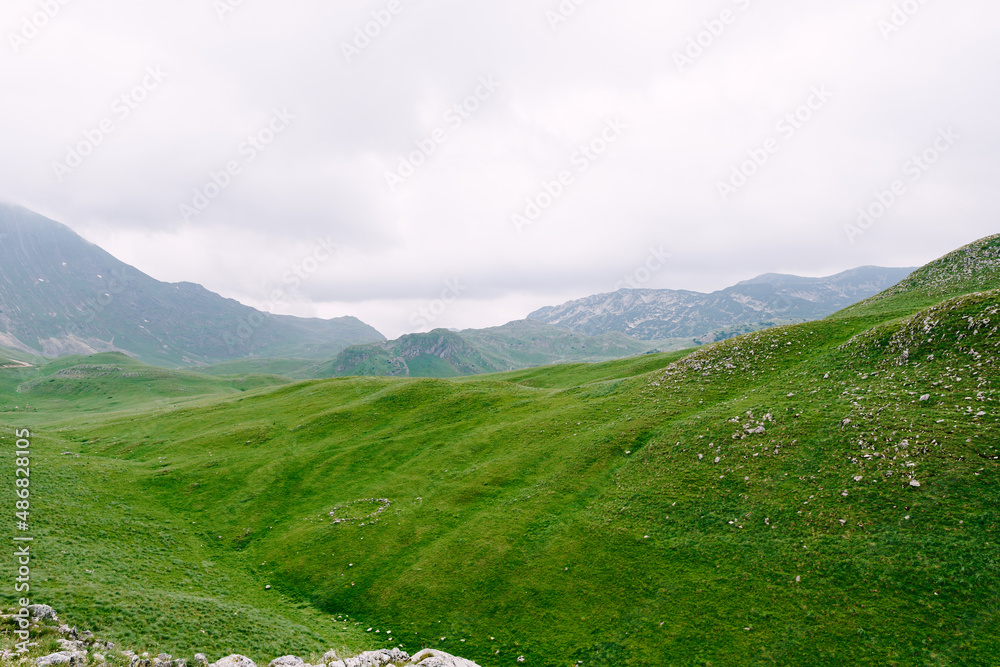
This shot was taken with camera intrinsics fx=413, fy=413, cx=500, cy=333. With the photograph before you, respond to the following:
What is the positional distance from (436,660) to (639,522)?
61.4 ft

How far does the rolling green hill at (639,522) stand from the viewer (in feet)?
72.2

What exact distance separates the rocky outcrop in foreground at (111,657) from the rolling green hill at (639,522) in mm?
2453

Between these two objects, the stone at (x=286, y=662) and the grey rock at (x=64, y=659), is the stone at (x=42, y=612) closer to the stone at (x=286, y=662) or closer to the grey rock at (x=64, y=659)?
the grey rock at (x=64, y=659)

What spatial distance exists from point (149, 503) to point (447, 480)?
32.3 m

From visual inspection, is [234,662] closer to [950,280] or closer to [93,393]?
[950,280]

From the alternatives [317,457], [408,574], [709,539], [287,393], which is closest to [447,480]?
[408,574]

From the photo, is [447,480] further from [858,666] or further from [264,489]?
[858,666]

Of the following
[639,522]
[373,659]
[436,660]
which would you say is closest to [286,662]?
[373,659]

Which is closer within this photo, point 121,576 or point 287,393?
point 121,576

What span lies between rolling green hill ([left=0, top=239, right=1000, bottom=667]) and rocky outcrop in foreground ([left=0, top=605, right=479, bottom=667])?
2.45m

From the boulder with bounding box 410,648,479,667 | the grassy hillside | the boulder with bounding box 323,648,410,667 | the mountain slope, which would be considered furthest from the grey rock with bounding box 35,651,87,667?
the grassy hillside

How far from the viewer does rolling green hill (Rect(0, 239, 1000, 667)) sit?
22000 mm

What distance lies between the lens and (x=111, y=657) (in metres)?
17.5

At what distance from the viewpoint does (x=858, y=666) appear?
1919cm
